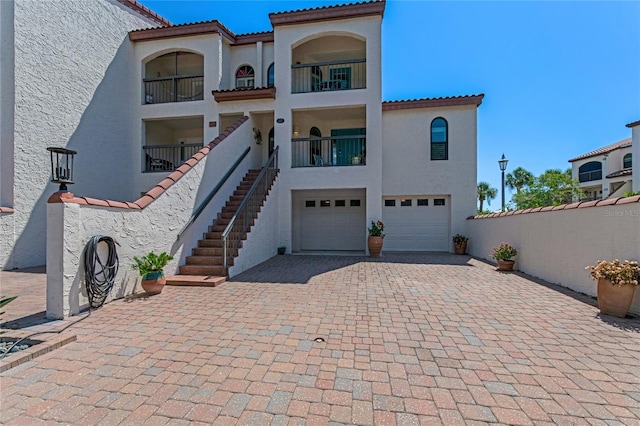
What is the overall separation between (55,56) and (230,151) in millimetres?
5837

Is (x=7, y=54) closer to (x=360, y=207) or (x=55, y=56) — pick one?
(x=55, y=56)

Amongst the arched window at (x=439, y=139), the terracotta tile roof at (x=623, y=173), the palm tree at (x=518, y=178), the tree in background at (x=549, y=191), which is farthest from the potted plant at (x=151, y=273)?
the palm tree at (x=518, y=178)

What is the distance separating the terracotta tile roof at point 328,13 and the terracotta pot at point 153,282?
10.00 metres

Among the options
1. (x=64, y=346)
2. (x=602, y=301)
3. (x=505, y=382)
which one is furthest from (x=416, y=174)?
(x=64, y=346)

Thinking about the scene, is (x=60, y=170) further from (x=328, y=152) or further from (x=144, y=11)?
(x=144, y=11)

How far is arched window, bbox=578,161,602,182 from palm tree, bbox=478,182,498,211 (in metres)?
10.5

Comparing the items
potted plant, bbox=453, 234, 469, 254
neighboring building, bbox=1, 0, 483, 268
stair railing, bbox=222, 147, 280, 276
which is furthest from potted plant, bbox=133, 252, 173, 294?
potted plant, bbox=453, 234, 469, 254

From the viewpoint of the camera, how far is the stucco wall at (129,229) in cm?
402

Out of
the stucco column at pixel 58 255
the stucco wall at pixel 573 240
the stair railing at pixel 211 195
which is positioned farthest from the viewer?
the stair railing at pixel 211 195

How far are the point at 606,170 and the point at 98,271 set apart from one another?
37.5 m

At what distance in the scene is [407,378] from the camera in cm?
265

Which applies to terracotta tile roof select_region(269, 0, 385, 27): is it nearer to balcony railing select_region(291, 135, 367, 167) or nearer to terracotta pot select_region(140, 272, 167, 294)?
balcony railing select_region(291, 135, 367, 167)

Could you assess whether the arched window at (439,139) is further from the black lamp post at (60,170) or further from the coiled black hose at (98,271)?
the black lamp post at (60,170)

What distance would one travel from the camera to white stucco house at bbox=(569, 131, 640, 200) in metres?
23.4
